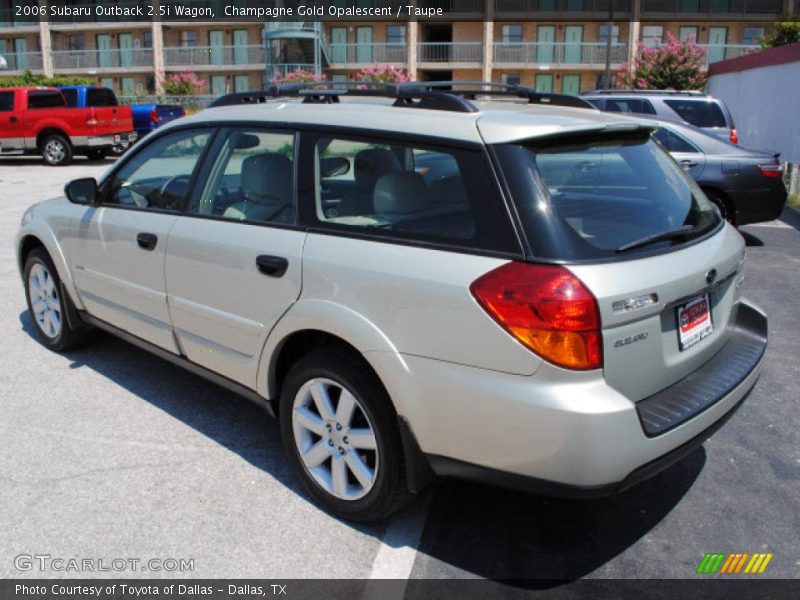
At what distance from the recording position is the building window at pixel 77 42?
49062 millimetres

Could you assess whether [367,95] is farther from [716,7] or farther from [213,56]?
[213,56]

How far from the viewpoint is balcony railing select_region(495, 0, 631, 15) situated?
143 ft

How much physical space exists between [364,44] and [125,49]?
50.2ft

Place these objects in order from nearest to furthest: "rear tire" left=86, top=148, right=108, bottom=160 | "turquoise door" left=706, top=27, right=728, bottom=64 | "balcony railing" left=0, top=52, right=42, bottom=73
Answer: "rear tire" left=86, top=148, right=108, bottom=160
"turquoise door" left=706, top=27, right=728, bottom=64
"balcony railing" left=0, top=52, right=42, bottom=73

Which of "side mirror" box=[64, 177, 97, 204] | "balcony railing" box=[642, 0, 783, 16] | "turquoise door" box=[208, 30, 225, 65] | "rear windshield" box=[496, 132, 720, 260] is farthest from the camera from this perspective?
"turquoise door" box=[208, 30, 225, 65]

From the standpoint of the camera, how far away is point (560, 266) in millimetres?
2559

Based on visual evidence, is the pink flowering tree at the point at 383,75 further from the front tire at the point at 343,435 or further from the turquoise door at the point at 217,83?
the front tire at the point at 343,435

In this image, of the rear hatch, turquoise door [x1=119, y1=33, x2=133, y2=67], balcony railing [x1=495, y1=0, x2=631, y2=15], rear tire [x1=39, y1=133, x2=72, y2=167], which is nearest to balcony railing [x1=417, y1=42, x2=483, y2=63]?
balcony railing [x1=495, y1=0, x2=631, y2=15]

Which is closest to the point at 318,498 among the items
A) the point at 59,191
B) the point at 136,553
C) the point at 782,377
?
the point at 136,553

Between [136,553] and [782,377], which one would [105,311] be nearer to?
[136,553]

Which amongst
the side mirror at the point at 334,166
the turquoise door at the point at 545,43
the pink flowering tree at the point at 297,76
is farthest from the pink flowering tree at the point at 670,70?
the side mirror at the point at 334,166

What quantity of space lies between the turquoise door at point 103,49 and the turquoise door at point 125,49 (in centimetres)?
81

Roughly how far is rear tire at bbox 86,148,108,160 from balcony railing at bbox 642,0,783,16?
3291 cm
